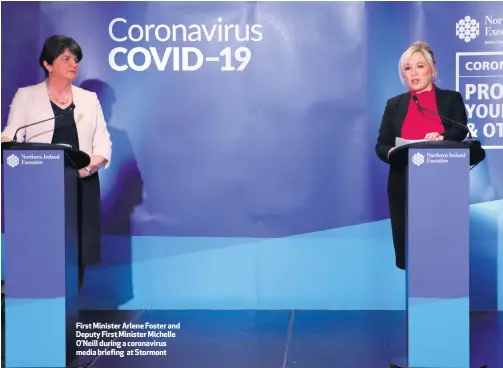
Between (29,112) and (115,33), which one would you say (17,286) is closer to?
(29,112)

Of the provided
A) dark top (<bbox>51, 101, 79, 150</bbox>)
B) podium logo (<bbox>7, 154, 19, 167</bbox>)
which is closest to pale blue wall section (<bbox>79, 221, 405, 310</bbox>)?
dark top (<bbox>51, 101, 79, 150</bbox>)

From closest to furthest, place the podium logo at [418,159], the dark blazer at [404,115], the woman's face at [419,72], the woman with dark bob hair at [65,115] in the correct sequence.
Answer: the podium logo at [418,159], the dark blazer at [404,115], the woman's face at [419,72], the woman with dark bob hair at [65,115]

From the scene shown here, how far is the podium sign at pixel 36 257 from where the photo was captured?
368 cm

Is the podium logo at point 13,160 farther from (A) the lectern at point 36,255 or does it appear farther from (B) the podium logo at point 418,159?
(B) the podium logo at point 418,159

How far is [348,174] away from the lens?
526 cm

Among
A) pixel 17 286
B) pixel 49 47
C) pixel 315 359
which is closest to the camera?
pixel 17 286

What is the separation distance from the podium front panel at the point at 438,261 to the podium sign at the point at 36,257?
1.68m

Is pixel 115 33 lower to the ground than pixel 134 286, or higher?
higher

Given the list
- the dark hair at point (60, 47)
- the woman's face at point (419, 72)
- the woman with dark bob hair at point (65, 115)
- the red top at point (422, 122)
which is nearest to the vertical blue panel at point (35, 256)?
the woman with dark bob hair at point (65, 115)

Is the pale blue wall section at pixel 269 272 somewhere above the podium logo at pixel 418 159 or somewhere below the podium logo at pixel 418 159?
below

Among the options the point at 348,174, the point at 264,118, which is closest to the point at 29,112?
the point at 264,118

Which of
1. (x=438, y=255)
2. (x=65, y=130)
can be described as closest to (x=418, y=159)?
(x=438, y=255)

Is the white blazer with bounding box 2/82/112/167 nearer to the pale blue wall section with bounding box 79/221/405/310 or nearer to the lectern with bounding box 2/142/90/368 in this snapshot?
the pale blue wall section with bounding box 79/221/405/310

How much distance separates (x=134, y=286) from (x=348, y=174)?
1.69 m
